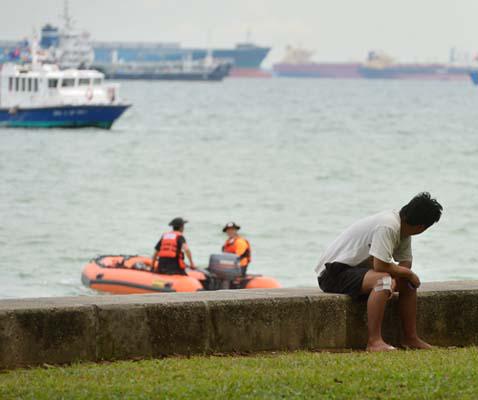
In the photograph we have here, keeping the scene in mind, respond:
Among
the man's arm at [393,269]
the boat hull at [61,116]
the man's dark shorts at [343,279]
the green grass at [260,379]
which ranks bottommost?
the boat hull at [61,116]

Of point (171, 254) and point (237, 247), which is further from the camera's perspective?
point (237, 247)

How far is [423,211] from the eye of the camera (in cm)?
731

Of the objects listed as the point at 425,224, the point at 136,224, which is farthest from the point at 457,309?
the point at 136,224

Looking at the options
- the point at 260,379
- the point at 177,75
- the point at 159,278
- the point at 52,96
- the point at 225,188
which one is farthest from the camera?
the point at 177,75

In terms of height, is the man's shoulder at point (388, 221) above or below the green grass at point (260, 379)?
above

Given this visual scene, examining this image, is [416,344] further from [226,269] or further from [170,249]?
[170,249]

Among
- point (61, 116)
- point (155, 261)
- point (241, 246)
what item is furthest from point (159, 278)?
point (61, 116)

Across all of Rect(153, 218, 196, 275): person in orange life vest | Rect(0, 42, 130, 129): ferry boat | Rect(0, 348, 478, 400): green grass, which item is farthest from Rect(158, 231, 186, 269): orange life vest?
Rect(0, 42, 130, 129): ferry boat

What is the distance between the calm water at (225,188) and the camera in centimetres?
2578

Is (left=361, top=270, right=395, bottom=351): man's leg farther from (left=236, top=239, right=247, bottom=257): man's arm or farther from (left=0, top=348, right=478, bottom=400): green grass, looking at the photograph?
(left=236, top=239, right=247, bottom=257): man's arm

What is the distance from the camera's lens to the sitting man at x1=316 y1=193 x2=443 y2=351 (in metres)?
7.39

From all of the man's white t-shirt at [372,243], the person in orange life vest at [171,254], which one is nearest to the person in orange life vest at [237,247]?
the person in orange life vest at [171,254]

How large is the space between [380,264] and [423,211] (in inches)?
16.6

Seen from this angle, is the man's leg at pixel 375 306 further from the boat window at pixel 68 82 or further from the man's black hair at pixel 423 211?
the boat window at pixel 68 82
